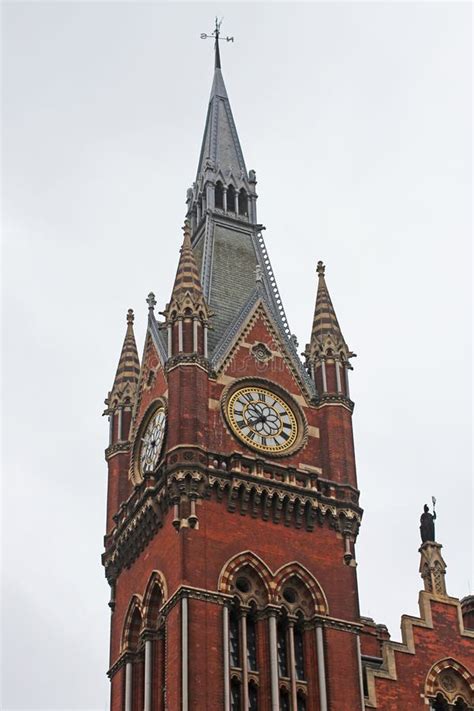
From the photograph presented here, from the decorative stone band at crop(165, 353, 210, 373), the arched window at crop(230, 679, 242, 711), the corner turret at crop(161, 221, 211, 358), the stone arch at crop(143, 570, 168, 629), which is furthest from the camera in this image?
the corner turret at crop(161, 221, 211, 358)

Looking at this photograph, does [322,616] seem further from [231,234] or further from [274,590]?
[231,234]

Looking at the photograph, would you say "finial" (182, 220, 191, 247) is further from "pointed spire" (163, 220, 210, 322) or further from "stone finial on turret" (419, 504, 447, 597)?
"stone finial on turret" (419, 504, 447, 597)

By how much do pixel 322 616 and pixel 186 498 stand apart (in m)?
5.89

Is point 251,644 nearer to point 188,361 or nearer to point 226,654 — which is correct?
point 226,654

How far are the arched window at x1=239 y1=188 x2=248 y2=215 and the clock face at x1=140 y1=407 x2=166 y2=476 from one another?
43.1 ft

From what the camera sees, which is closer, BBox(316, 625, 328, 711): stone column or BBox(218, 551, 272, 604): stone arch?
BBox(316, 625, 328, 711): stone column

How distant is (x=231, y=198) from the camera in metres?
63.8

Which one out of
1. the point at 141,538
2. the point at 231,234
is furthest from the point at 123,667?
the point at 231,234

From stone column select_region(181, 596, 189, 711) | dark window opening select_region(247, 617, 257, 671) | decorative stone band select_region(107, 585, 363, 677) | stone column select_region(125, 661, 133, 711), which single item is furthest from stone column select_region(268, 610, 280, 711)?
stone column select_region(125, 661, 133, 711)

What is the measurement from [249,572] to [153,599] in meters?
3.62

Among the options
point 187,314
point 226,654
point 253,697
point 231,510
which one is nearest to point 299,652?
point 253,697

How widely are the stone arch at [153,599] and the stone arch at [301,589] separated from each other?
3951 mm

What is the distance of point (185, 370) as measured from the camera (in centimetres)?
5181

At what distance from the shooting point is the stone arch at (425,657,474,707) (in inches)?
1906
